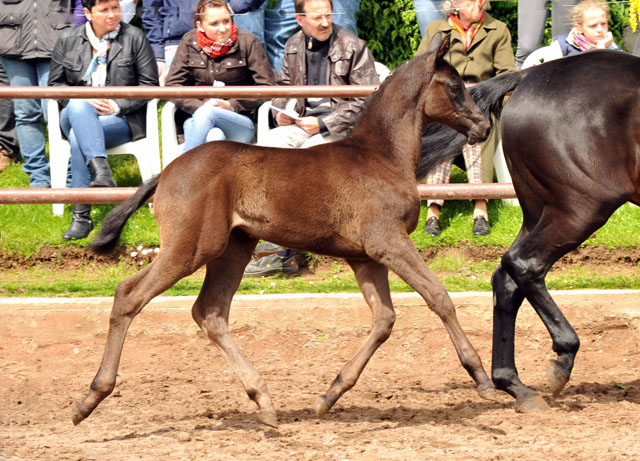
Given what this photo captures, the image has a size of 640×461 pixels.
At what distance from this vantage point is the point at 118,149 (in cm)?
764

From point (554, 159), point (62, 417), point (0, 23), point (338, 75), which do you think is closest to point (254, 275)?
point (338, 75)

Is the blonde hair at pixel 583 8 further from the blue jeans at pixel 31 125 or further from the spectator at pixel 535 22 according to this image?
the blue jeans at pixel 31 125

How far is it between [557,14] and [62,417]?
5057mm

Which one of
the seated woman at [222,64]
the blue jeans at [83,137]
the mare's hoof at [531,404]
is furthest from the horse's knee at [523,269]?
the blue jeans at [83,137]

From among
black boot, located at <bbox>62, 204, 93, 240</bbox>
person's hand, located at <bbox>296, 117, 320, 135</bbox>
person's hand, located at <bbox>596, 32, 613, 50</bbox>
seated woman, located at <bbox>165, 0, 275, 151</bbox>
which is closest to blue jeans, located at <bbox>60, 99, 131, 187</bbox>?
black boot, located at <bbox>62, 204, 93, 240</bbox>

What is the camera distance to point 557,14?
7520 millimetres

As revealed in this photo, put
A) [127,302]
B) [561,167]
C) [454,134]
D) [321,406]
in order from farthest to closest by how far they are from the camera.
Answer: [454,134] < [561,167] < [321,406] < [127,302]

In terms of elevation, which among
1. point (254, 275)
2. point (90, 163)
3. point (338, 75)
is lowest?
point (254, 275)

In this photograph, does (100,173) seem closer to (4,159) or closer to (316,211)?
(4,159)

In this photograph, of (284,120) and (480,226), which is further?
(480,226)

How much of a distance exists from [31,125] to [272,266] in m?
2.77

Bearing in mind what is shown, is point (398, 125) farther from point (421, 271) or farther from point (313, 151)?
point (421, 271)

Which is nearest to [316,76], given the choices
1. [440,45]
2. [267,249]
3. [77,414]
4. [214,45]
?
[214,45]

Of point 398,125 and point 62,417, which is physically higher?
point 398,125
